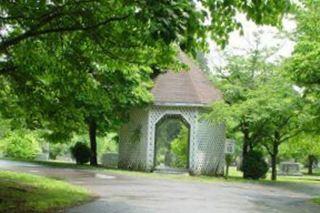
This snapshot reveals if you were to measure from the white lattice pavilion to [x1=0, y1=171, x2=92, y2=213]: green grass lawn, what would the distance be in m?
15.0

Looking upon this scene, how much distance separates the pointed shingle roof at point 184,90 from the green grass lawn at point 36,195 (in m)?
15.4

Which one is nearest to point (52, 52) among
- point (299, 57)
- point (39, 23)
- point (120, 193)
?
point (39, 23)

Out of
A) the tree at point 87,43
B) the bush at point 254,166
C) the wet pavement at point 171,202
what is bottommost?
the wet pavement at point 171,202

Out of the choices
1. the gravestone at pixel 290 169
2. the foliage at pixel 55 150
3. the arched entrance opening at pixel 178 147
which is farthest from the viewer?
the foliage at pixel 55 150

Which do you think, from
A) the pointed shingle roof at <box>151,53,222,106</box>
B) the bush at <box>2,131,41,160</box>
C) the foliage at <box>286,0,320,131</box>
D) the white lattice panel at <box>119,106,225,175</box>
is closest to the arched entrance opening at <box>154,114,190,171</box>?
the white lattice panel at <box>119,106,225,175</box>

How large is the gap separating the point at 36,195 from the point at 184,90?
2101 cm

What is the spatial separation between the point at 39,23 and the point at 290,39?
20.8m

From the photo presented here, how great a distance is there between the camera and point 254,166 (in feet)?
111

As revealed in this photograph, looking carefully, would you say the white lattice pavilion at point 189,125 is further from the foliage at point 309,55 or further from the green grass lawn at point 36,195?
the green grass lawn at point 36,195

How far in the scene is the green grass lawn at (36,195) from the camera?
519 inches

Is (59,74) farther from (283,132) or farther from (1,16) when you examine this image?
(283,132)

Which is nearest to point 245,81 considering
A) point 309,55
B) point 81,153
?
point 81,153

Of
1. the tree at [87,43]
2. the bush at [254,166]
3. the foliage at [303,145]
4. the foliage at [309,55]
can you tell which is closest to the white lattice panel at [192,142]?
the bush at [254,166]

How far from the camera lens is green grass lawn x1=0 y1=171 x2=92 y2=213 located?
1318 cm
